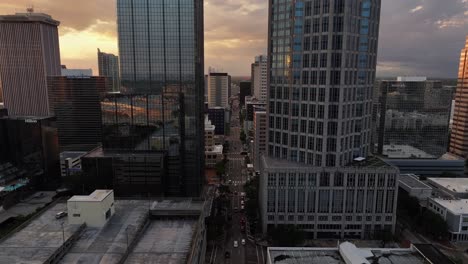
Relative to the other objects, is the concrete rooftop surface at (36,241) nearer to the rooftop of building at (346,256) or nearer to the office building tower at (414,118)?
the rooftop of building at (346,256)

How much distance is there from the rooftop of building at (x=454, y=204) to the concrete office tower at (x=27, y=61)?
695ft

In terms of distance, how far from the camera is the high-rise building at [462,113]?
16712 centimetres

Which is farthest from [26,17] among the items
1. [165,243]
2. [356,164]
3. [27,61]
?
[356,164]

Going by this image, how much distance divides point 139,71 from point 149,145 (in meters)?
29.7

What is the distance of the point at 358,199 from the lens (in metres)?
88.1

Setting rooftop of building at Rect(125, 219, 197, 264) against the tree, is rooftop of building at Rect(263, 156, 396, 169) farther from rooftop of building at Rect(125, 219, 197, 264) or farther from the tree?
rooftop of building at Rect(125, 219, 197, 264)

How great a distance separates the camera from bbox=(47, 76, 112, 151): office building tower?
163 meters

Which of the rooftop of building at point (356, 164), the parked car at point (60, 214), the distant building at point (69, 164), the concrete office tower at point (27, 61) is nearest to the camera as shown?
the parked car at point (60, 214)

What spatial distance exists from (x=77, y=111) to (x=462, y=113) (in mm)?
217342

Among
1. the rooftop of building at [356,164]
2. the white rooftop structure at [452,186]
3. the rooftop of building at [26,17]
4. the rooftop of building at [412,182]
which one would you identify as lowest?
the white rooftop structure at [452,186]

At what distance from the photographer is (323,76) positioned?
87.2m

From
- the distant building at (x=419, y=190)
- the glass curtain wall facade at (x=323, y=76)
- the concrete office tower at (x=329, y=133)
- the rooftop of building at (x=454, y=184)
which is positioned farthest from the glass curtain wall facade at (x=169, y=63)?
the rooftop of building at (x=454, y=184)

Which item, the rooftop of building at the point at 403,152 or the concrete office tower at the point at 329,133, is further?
the rooftop of building at the point at 403,152

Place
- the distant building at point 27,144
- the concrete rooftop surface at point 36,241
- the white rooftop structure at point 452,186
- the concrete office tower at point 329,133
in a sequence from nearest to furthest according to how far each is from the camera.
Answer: the concrete rooftop surface at point 36,241 → the concrete office tower at point 329,133 → the white rooftop structure at point 452,186 → the distant building at point 27,144
